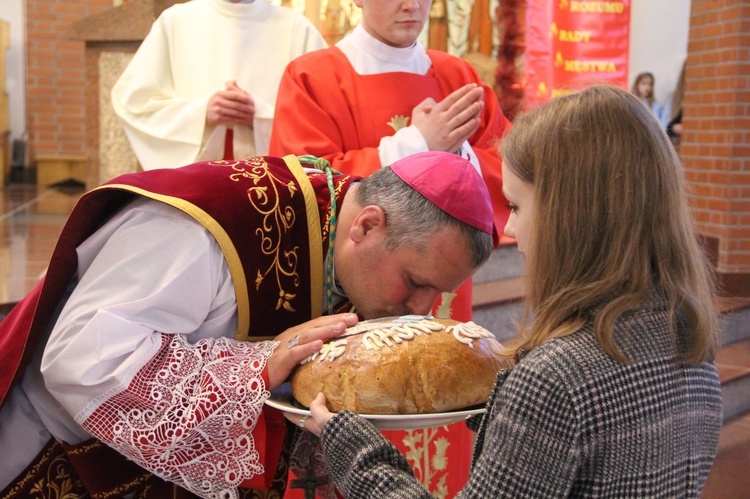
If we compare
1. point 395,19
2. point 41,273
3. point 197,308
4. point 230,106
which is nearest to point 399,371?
point 197,308

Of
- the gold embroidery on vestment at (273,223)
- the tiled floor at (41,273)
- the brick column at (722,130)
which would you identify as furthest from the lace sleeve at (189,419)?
the brick column at (722,130)

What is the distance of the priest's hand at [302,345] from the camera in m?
1.77

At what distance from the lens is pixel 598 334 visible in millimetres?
1395

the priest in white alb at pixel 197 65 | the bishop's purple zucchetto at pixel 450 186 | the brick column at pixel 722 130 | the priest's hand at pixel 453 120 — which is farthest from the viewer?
the brick column at pixel 722 130

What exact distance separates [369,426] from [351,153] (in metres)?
1.40

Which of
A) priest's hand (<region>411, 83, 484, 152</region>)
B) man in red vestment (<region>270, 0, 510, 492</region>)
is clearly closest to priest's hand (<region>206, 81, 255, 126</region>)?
man in red vestment (<region>270, 0, 510, 492</region>)

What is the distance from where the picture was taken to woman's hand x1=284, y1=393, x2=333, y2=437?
1621mm

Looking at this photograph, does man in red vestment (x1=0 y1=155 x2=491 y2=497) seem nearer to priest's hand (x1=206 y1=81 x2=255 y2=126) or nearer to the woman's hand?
the woman's hand

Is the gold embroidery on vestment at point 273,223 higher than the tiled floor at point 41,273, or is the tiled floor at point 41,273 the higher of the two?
the gold embroidery on vestment at point 273,223

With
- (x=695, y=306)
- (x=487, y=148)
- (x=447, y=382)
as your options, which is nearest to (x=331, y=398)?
(x=447, y=382)

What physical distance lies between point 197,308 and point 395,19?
149 centimetres

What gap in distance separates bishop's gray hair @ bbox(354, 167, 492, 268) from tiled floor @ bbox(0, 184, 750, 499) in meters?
2.68

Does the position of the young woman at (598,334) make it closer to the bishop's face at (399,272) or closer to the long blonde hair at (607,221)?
the long blonde hair at (607,221)

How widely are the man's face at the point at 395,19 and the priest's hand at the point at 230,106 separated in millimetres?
508
